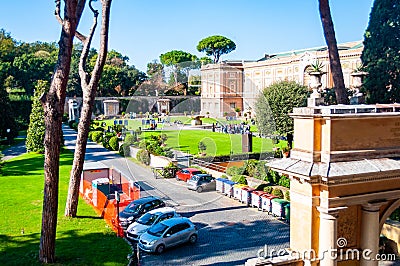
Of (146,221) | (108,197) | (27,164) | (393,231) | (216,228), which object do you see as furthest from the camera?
(27,164)

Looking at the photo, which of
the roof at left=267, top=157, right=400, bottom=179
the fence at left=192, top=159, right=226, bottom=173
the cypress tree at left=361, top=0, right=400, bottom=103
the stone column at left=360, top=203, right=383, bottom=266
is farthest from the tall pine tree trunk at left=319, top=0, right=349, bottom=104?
the cypress tree at left=361, top=0, right=400, bottom=103

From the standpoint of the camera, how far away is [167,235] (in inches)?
551

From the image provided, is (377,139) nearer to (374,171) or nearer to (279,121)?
(374,171)

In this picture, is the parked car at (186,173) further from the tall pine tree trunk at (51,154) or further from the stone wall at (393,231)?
Result: the tall pine tree trunk at (51,154)

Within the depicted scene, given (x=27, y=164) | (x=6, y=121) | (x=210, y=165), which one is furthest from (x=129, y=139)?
(x=6, y=121)

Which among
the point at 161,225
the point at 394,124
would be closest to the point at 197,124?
the point at 161,225

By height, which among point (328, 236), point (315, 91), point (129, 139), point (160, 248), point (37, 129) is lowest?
point (160, 248)

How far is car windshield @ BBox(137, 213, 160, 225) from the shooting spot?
51.2ft

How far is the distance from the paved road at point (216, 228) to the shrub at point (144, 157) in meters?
4.44

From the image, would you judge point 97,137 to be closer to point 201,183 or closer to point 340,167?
point 201,183

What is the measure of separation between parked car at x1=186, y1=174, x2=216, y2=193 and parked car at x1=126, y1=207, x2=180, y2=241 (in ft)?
19.0

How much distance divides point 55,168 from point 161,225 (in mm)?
4427

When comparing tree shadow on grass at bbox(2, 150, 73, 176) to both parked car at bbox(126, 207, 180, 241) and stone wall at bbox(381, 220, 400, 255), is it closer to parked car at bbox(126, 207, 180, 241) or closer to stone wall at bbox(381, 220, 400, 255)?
parked car at bbox(126, 207, 180, 241)

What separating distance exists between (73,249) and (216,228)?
18.7 ft
